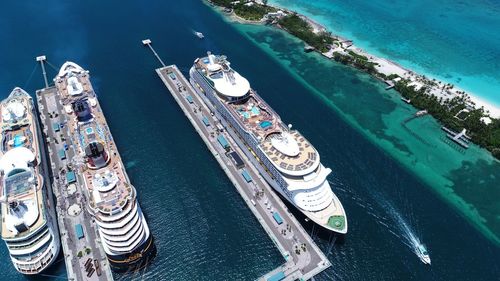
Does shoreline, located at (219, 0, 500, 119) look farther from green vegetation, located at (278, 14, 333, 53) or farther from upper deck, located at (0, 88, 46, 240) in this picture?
upper deck, located at (0, 88, 46, 240)

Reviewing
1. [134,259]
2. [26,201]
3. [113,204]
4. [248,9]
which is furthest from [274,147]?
[248,9]

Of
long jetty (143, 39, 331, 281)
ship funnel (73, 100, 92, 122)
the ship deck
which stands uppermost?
ship funnel (73, 100, 92, 122)

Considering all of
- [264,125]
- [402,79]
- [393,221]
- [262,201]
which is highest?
[402,79]

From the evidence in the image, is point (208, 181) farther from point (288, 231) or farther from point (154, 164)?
point (288, 231)

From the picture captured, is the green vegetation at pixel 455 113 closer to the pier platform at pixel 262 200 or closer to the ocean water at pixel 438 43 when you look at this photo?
the ocean water at pixel 438 43

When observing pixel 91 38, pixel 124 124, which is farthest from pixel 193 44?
pixel 124 124

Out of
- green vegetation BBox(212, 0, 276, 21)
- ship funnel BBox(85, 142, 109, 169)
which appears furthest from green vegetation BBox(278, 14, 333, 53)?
ship funnel BBox(85, 142, 109, 169)

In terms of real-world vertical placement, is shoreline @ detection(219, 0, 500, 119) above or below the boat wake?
above

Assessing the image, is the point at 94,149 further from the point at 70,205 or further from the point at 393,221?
the point at 393,221
